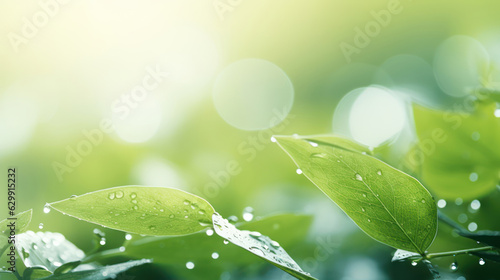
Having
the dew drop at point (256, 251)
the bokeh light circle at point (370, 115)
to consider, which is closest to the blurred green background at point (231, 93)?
the bokeh light circle at point (370, 115)

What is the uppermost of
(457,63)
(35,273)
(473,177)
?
(457,63)

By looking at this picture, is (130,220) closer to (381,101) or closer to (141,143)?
(141,143)

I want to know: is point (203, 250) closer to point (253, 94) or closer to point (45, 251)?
point (45, 251)

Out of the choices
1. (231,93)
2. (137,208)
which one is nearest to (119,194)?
(137,208)

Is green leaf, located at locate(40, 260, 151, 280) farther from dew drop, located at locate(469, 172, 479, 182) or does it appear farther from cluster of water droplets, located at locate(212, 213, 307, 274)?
dew drop, located at locate(469, 172, 479, 182)

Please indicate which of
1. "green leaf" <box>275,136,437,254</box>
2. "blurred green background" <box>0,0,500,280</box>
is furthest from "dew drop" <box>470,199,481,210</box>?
"green leaf" <box>275,136,437,254</box>

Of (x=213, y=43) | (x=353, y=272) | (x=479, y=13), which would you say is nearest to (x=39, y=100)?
(x=213, y=43)
